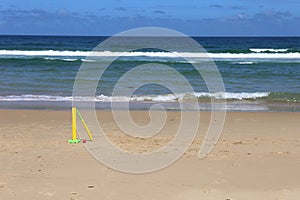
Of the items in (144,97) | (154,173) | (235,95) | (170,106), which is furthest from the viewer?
(235,95)

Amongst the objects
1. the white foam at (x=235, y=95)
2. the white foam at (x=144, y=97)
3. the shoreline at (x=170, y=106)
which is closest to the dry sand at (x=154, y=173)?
the shoreline at (x=170, y=106)

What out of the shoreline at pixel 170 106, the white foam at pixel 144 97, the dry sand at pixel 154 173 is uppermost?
the white foam at pixel 144 97

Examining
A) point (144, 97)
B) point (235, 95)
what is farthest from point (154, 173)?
point (235, 95)

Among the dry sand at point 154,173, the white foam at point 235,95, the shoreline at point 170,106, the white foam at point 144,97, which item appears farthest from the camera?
the white foam at point 235,95

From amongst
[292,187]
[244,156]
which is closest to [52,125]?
[244,156]

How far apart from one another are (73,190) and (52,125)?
159 inches

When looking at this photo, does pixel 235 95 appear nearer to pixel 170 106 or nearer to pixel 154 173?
pixel 170 106

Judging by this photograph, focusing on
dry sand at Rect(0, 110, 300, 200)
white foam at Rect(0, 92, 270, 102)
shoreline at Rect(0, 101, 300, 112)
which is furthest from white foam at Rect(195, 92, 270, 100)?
dry sand at Rect(0, 110, 300, 200)

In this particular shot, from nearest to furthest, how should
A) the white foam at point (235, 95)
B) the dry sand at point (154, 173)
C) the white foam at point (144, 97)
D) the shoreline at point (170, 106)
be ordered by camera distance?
the dry sand at point (154, 173) → the shoreline at point (170, 106) → the white foam at point (144, 97) → the white foam at point (235, 95)

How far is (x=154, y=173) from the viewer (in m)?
5.54

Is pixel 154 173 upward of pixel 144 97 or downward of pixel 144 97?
downward

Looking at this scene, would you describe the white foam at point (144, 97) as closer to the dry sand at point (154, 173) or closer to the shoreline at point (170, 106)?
the shoreline at point (170, 106)

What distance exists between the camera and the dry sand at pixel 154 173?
15.9ft

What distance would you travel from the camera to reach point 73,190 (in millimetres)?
4879
